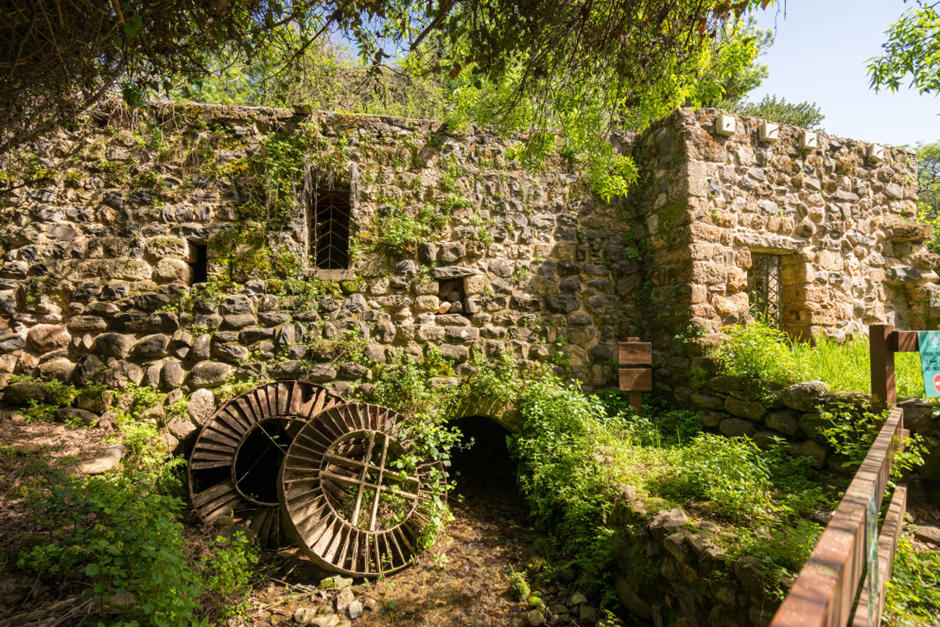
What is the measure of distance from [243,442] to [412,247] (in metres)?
2.42

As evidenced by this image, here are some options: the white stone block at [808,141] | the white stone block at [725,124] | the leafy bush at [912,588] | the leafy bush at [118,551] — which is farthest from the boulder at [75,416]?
→ the white stone block at [808,141]

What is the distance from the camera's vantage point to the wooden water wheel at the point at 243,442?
12.1 feet

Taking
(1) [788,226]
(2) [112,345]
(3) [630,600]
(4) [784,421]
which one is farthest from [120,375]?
(1) [788,226]

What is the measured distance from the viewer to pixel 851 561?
3.23 feet

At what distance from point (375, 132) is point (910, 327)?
699 centimetres

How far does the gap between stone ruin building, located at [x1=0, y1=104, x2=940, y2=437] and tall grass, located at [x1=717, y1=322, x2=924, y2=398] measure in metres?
0.35

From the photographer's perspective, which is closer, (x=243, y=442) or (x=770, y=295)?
(x=243, y=442)

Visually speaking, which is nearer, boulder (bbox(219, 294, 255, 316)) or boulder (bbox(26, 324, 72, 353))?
boulder (bbox(26, 324, 72, 353))

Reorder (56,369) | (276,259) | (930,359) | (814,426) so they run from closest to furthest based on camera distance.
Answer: (930,359), (814,426), (56,369), (276,259)

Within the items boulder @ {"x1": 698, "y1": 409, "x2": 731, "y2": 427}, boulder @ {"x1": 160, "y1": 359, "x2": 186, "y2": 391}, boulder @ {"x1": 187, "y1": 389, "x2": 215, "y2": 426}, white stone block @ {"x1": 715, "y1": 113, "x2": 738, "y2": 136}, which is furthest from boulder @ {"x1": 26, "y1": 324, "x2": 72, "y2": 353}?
white stone block @ {"x1": 715, "y1": 113, "x2": 738, "y2": 136}

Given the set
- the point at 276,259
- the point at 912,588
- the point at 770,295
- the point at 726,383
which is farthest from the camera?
the point at 770,295

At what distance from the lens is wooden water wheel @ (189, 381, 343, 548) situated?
3686mm

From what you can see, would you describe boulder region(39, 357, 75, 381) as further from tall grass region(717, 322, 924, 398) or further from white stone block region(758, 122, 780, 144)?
white stone block region(758, 122, 780, 144)

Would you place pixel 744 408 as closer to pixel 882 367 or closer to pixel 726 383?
pixel 726 383
